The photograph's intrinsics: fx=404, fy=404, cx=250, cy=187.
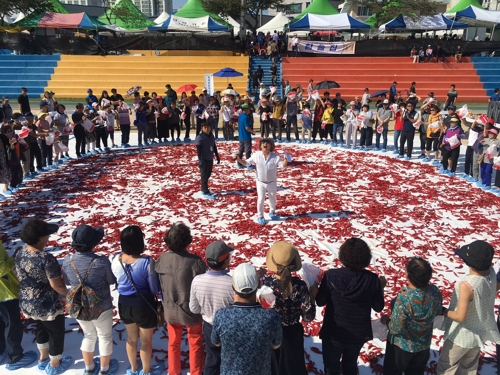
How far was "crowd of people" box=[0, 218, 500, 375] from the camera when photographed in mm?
3402

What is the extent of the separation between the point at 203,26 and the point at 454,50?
742 inches

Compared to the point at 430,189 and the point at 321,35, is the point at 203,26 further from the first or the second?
the point at 430,189

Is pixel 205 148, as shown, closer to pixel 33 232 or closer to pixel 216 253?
pixel 33 232

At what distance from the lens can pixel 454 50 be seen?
94.7 feet

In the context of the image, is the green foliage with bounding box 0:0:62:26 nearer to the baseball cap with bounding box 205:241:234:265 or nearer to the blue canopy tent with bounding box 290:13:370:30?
the blue canopy tent with bounding box 290:13:370:30

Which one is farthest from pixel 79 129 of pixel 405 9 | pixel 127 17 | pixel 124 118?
pixel 405 9

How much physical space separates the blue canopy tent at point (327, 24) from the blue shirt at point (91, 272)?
30735 mm

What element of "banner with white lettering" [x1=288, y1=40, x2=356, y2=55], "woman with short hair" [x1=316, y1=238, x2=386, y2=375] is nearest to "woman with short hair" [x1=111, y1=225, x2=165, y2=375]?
"woman with short hair" [x1=316, y1=238, x2=386, y2=375]

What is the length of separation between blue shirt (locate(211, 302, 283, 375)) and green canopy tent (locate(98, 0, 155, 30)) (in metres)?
39.7

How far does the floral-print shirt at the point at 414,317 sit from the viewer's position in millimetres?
3410

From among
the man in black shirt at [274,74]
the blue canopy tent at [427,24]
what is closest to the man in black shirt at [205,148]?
the man in black shirt at [274,74]

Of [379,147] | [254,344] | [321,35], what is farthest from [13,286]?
[321,35]

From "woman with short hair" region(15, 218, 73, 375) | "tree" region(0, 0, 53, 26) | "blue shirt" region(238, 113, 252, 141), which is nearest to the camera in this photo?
"woman with short hair" region(15, 218, 73, 375)

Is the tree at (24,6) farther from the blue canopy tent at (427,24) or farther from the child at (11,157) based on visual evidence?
the child at (11,157)
